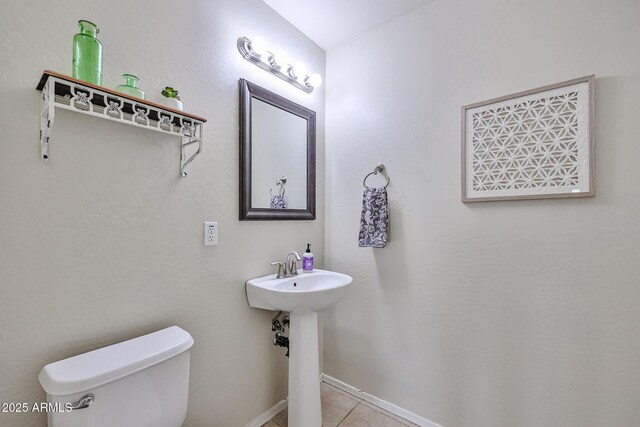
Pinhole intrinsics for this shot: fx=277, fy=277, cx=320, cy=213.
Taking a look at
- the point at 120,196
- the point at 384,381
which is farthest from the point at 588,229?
the point at 120,196

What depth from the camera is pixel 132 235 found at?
1085 mm

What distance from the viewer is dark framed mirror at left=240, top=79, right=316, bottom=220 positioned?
148 cm

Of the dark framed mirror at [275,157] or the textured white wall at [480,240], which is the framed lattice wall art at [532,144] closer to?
the textured white wall at [480,240]

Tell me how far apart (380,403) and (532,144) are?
170 cm

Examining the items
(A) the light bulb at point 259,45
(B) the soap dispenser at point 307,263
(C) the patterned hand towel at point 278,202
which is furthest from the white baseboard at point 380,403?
(A) the light bulb at point 259,45

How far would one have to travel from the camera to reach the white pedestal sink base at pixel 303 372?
1456 mm

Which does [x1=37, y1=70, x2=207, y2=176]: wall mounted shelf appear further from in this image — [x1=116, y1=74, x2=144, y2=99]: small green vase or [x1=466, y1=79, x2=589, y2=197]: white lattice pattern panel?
[x1=466, y1=79, x2=589, y2=197]: white lattice pattern panel

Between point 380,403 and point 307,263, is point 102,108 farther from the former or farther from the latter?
point 380,403

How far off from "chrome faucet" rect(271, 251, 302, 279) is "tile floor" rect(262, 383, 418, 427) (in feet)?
2.82

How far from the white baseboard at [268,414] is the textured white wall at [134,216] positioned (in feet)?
0.11

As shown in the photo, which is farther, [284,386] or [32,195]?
[284,386]

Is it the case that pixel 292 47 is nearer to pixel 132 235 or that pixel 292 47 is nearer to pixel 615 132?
pixel 132 235

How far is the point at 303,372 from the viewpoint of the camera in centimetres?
146

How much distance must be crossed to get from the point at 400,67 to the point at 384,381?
1.95m
